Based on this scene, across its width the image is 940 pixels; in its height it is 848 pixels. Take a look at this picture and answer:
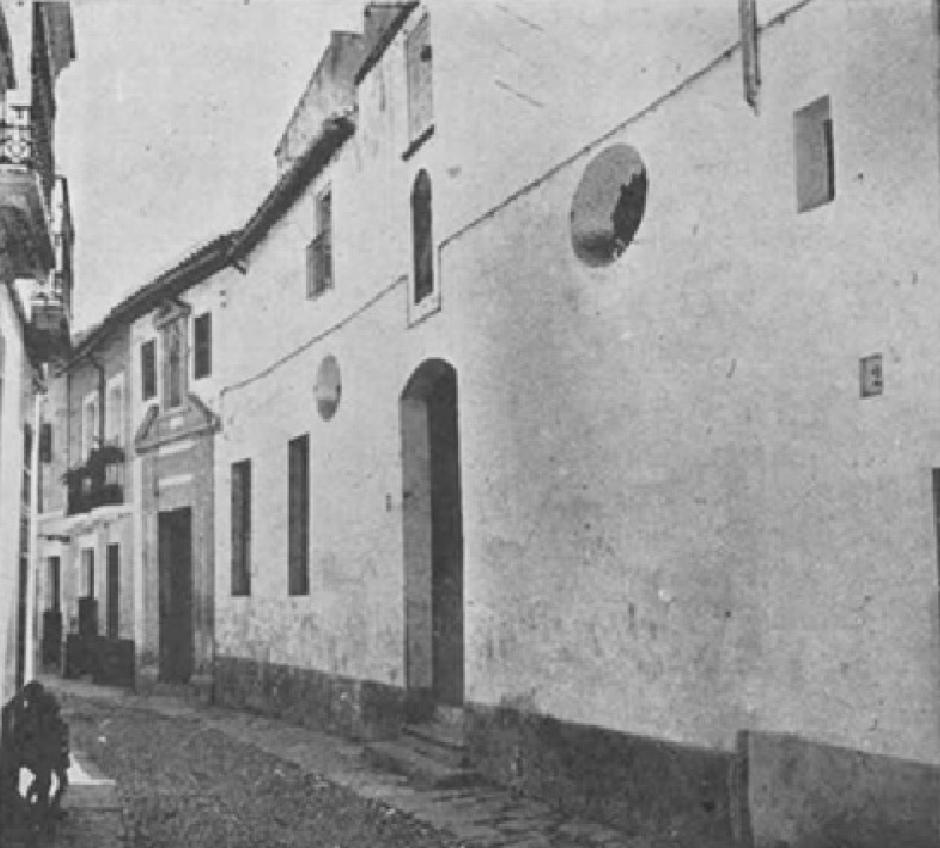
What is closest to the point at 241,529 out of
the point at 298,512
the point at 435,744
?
the point at 298,512

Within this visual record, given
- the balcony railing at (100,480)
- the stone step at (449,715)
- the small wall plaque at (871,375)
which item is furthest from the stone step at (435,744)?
the balcony railing at (100,480)

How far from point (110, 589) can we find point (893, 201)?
19794 mm

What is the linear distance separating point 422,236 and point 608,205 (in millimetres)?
3827

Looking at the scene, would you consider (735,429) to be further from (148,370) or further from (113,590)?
(113,590)

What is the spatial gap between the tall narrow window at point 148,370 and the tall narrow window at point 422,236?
1023cm

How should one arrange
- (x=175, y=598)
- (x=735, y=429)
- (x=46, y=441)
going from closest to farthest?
(x=735, y=429), (x=175, y=598), (x=46, y=441)

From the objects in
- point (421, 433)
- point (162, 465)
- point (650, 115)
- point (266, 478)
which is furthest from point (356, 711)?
point (162, 465)

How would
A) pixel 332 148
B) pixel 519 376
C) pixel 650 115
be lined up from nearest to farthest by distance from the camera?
pixel 650 115 → pixel 519 376 → pixel 332 148

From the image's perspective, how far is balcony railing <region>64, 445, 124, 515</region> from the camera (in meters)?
22.9

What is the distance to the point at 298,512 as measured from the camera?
15.6 m

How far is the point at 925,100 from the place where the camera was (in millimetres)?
5629

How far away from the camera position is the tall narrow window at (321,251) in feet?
48.5

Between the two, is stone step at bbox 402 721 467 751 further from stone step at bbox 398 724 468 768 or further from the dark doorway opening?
the dark doorway opening

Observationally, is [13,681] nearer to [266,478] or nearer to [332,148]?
[266,478]
